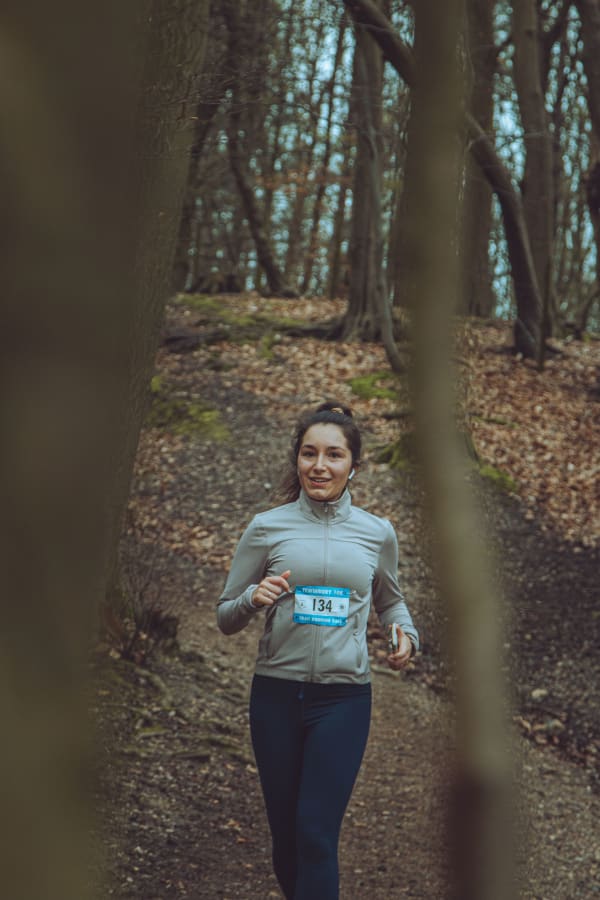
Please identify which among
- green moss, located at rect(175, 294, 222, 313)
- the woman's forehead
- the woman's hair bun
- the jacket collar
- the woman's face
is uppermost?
green moss, located at rect(175, 294, 222, 313)

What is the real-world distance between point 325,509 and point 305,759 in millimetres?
845

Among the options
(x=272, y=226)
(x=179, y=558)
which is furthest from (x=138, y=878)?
(x=272, y=226)

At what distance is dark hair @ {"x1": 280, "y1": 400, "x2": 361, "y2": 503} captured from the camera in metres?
3.62

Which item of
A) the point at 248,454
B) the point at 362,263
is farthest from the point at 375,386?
the point at 362,263

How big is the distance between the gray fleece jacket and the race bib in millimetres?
27

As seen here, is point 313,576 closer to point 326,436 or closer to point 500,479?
point 326,436

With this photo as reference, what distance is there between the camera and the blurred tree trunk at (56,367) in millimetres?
963

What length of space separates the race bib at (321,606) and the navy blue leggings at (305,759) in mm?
220

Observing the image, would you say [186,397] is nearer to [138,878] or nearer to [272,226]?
[138,878]

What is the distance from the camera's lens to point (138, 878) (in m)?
4.71

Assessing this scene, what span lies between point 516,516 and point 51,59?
10.2m

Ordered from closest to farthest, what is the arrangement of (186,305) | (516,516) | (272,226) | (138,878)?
(138,878), (516,516), (186,305), (272,226)

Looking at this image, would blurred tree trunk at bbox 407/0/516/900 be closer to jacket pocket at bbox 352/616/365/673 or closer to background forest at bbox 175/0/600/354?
background forest at bbox 175/0/600/354

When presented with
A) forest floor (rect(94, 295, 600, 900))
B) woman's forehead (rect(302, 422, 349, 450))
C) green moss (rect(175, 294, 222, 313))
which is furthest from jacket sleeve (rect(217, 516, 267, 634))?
green moss (rect(175, 294, 222, 313))
